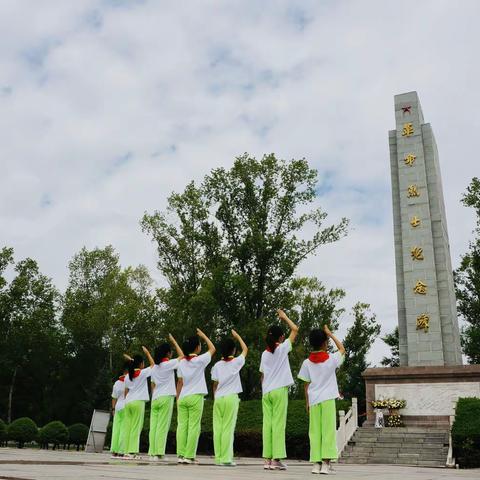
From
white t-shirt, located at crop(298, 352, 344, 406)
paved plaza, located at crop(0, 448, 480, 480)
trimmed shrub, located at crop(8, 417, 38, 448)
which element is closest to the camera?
paved plaza, located at crop(0, 448, 480, 480)

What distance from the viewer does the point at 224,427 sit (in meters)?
7.58

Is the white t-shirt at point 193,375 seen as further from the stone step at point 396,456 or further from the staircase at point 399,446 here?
the stone step at point 396,456

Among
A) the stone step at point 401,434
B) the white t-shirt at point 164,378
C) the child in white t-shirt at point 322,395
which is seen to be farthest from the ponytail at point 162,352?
the stone step at point 401,434

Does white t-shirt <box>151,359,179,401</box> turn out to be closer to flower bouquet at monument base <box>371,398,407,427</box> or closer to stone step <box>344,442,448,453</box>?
stone step <box>344,442,448,453</box>

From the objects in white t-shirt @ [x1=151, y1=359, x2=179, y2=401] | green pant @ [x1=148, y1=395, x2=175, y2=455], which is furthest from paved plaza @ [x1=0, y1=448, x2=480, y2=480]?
white t-shirt @ [x1=151, y1=359, x2=179, y2=401]

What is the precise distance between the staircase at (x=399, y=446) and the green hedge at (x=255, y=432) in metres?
1.40

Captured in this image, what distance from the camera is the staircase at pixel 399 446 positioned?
14172 millimetres

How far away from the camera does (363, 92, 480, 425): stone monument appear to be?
17141mm

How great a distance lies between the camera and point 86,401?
38438mm

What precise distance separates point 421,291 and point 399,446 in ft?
20.2

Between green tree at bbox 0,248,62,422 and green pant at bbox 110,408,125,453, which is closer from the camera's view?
green pant at bbox 110,408,125,453

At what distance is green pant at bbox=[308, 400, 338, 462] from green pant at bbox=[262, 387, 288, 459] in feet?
1.78

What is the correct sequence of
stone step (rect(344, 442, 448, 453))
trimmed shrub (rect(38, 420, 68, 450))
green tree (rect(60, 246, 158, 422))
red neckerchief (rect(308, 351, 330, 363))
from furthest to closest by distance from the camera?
green tree (rect(60, 246, 158, 422)), trimmed shrub (rect(38, 420, 68, 450)), stone step (rect(344, 442, 448, 453)), red neckerchief (rect(308, 351, 330, 363))

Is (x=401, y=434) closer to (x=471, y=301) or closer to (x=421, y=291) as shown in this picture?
(x=421, y=291)
